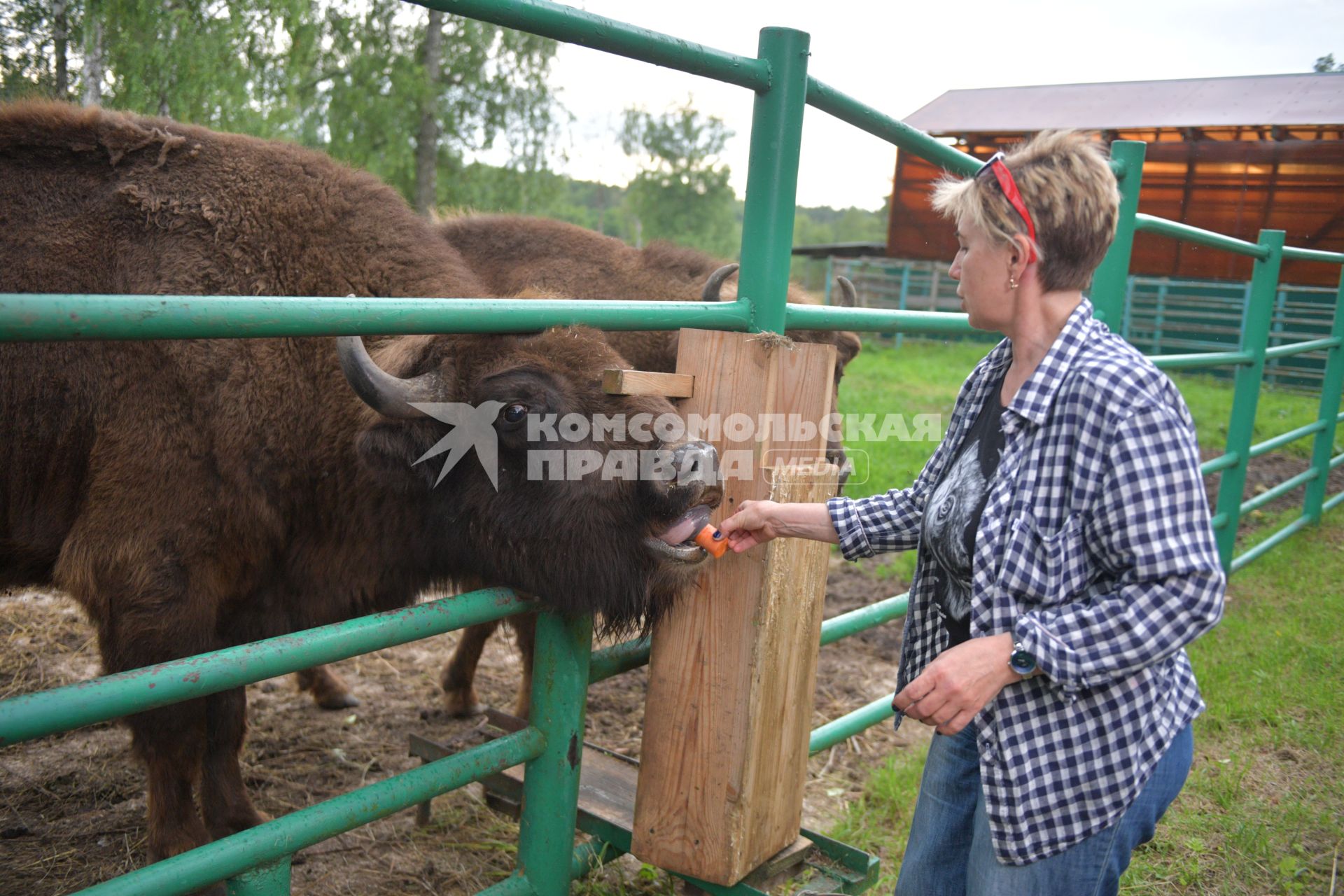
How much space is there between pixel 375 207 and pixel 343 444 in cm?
114

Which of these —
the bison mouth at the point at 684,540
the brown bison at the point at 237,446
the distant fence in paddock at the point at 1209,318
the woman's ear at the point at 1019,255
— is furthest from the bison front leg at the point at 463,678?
the distant fence in paddock at the point at 1209,318

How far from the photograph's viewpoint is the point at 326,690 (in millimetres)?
5039

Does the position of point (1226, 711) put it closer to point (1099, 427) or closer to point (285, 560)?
point (1099, 427)

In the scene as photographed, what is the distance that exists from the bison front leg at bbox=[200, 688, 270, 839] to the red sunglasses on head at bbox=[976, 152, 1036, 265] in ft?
10.9

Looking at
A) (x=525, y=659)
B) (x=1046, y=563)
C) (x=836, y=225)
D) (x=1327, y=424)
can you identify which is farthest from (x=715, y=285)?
(x=836, y=225)

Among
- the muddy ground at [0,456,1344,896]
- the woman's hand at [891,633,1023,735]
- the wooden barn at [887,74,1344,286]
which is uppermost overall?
the wooden barn at [887,74,1344,286]

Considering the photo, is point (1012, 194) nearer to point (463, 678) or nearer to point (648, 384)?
point (648, 384)

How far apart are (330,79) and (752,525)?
47.9 ft

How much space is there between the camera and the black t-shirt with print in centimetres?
212

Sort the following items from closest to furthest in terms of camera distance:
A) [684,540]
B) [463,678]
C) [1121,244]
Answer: [684,540] < [1121,244] < [463,678]

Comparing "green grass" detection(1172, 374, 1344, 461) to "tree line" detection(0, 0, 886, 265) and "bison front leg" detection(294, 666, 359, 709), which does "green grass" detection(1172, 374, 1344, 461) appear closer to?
"tree line" detection(0, 0, 886, 265)

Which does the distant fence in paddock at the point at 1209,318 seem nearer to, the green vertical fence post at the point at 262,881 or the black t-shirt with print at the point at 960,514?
the black t-shirt with print at the point at 960,514

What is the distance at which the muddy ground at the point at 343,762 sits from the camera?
3.61 metres

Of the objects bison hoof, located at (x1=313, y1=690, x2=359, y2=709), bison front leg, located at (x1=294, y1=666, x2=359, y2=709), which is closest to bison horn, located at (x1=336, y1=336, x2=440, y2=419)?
bison front leg, located at (x1=294, y1=666, x2=359, y2=709)
